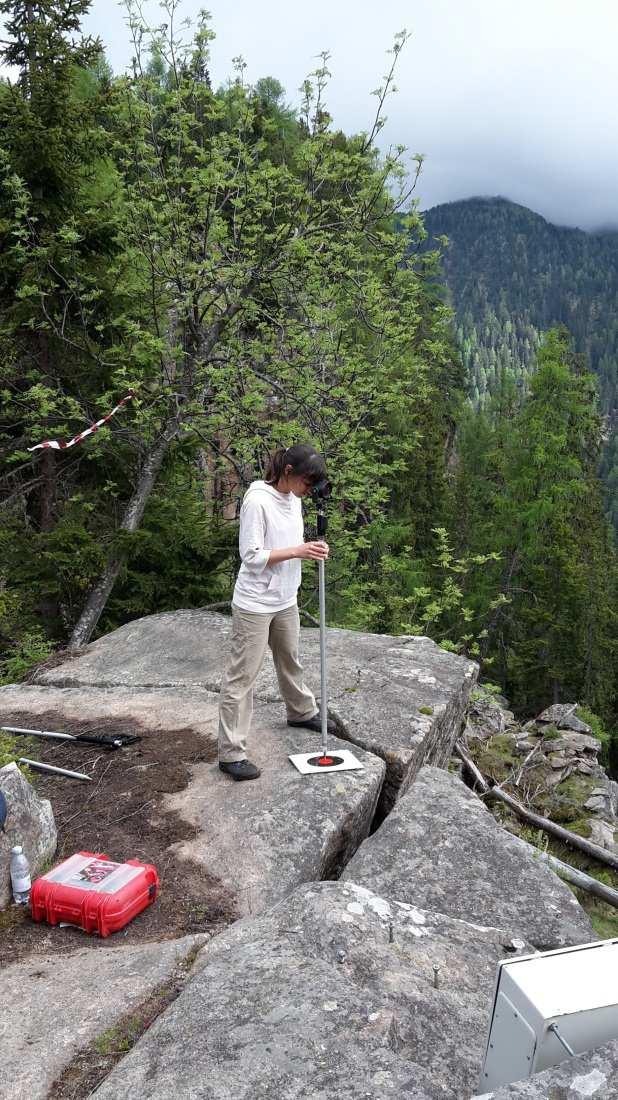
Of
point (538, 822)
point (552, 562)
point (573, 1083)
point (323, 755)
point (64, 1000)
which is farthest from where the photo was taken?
point (552, 562)

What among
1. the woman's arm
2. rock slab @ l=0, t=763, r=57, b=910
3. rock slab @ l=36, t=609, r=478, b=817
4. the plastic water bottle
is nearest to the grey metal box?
the plastic water bottle

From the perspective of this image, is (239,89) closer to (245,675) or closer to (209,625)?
(209,625)

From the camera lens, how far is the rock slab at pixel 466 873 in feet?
13.6

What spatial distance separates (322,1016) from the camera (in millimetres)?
2631

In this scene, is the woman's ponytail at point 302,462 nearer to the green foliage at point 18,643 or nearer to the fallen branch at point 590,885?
the fallen branch at point 590,885

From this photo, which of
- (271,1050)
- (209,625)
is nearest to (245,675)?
(271,1050)

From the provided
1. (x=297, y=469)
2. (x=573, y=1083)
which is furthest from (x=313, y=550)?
(x=573, y=1083)

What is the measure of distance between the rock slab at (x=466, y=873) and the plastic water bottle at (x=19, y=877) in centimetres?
180

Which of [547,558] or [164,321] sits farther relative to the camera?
[547,558]

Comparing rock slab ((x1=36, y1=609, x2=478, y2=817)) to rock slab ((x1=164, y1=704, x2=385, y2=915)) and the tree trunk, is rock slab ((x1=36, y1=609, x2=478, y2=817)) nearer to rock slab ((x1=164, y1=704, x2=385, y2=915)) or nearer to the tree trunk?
rock slab ((x1=164, y1=704, x2=385, y2=915))

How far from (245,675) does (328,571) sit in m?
10.2

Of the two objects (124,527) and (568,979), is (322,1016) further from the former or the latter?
(124,527)

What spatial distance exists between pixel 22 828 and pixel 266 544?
91.2 inches

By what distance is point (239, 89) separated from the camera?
971cm
